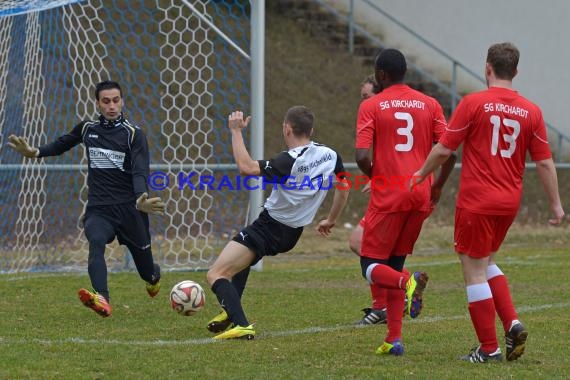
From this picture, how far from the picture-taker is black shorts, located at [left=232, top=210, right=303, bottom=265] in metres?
7.82

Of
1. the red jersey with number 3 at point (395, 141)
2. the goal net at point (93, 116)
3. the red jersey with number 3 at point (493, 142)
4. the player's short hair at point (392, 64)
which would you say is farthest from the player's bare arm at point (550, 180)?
the goal net at point (93, 116)

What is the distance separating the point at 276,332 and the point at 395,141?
5.80 ft

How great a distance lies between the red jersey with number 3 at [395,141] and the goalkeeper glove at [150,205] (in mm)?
1793

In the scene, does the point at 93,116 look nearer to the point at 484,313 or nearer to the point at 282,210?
the point at 282,210

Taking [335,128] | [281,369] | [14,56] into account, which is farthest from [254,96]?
[335,128]

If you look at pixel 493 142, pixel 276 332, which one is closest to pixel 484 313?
pixel 493 142

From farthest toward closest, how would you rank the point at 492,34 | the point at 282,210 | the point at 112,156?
the point at 492,34 < the point at 112,156 < the point at 282,210

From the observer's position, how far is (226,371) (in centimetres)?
644

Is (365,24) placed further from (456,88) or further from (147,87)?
(147,87)

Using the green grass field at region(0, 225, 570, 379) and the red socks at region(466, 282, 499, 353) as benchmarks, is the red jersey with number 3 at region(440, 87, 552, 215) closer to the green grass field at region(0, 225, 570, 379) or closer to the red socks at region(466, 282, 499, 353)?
the red socks at region(466, 282, 499, 353)

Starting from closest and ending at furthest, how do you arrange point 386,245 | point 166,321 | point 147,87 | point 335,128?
point 386,245
point 166,321
point 147,87
point 335,128

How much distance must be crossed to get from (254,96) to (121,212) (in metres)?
3.36

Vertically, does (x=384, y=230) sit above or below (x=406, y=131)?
below

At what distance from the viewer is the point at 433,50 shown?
2242 cm
